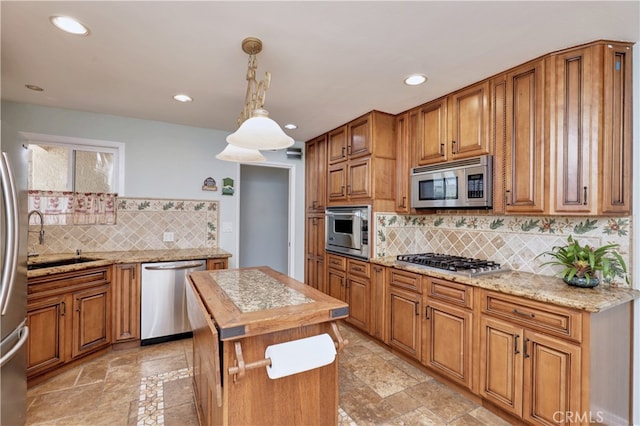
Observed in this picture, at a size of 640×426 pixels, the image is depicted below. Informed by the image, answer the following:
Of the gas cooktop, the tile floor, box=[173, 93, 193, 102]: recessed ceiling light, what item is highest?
box=[173, 93, 193, 102]: recessed ceiling light

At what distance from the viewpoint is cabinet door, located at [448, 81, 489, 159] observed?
239 cm

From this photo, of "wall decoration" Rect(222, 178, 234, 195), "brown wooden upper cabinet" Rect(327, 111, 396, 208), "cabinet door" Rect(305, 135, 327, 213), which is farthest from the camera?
"cabinet door" Rect(305, 135, 327, 213)

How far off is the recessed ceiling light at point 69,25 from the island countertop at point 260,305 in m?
1.68

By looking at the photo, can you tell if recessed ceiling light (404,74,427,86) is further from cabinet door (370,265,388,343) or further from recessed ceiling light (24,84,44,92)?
recessed ceiling light (24,84,44,92)

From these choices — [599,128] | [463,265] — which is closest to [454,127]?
[599,128]

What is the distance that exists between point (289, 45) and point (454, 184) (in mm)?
1745

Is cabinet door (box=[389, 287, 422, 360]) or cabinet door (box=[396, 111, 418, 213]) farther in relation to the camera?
cabinet door (box=[396, 111, 418, 213])

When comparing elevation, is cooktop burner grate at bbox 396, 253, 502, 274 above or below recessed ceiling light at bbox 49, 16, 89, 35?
below

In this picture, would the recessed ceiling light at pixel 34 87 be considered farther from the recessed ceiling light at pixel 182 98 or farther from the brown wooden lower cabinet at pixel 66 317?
the brown wooden lower cabinet at pixel 66 317

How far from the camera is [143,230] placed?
350 cm

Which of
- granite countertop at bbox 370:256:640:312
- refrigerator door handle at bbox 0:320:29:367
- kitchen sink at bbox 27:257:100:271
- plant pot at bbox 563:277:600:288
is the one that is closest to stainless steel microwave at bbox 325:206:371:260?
granite countertop at bbox 370:256:640:312

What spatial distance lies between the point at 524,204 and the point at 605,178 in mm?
451

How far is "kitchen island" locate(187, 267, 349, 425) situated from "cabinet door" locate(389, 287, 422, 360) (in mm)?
1275

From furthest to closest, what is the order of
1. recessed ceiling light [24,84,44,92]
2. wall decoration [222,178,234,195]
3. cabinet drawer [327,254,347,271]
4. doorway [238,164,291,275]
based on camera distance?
doorway [238,164,291,275] < wall decoration [222,178,234,195] < cabinet drawer [327,254,347,271] < recessed ceiling light [24,84,44,92]
